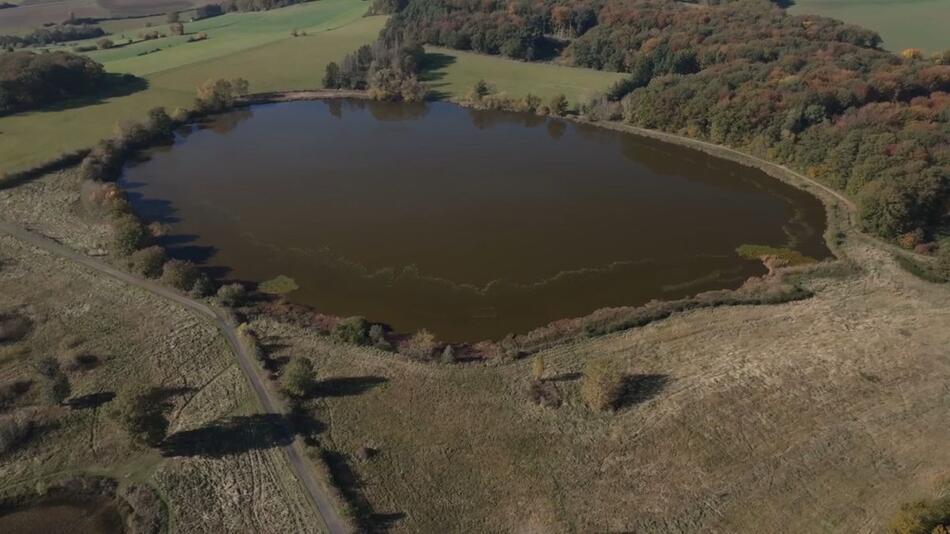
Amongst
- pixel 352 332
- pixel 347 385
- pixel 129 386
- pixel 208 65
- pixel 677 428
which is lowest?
pixel 129 386

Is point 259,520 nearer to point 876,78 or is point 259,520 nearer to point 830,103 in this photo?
point 830,103

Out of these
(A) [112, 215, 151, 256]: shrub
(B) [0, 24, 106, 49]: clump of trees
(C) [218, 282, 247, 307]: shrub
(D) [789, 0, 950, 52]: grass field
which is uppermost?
(D) [789, 0, 950, 52]: grass field

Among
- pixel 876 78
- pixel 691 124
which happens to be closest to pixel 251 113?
pixel 691 124

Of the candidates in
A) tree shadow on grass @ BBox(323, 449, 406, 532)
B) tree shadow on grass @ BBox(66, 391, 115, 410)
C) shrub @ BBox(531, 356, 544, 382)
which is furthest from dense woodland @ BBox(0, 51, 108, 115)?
shrub @ BBox(531, 356, 544, 382)

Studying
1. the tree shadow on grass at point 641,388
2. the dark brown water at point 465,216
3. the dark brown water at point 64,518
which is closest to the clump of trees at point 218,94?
the dark brown water at point 465,216

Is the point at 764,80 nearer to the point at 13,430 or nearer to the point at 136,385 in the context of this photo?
the point at 136,385

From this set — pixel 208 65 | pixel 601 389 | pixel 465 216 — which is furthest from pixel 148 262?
pixel 208 65

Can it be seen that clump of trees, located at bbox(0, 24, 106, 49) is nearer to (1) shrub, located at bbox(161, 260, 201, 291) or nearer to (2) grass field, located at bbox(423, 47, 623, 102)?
(2) grass field, located at bbox(423, 47, 623, 102)
